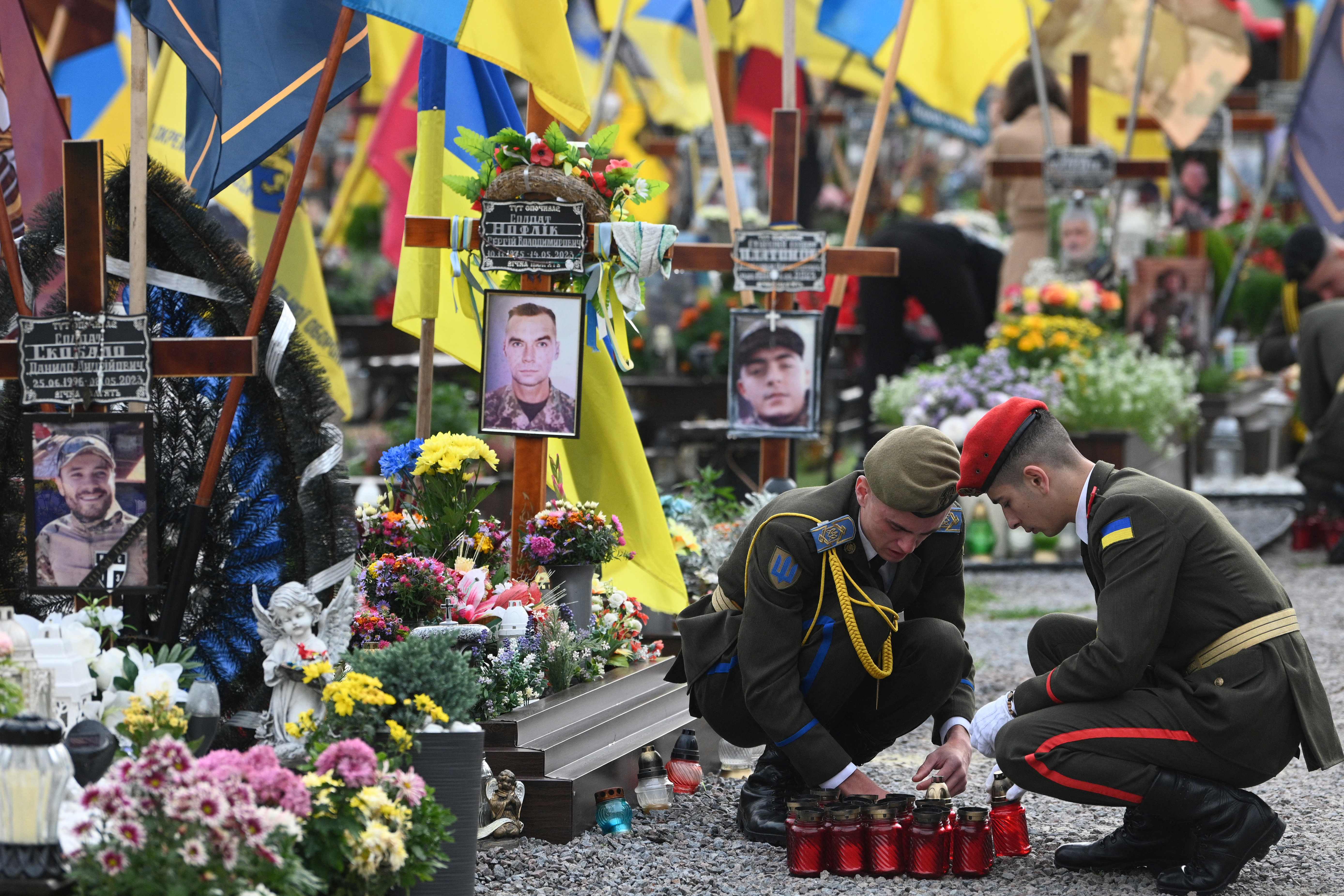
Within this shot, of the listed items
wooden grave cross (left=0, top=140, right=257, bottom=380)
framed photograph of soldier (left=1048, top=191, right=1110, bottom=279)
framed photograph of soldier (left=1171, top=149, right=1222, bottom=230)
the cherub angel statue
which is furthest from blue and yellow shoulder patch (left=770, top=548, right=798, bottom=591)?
framed photograph of soldier (left=1171, top=149, right=1222, bottom=230)

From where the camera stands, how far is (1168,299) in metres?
11.6

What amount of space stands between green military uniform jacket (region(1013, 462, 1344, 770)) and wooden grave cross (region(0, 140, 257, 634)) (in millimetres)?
2063

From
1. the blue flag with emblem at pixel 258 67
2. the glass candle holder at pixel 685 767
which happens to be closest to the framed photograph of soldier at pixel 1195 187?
the glass candle holder at pixel 685 767

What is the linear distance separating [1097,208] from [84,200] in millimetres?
8111

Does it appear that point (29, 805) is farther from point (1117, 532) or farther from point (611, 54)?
point (611, 54)

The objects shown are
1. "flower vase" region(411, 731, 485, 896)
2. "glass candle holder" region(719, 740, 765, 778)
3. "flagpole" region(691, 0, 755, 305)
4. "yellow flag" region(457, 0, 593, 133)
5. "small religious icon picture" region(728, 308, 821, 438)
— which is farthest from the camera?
"small religious icon picture" region(728, 308, 821, 438)

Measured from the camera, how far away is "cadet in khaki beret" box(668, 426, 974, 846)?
12.7ft

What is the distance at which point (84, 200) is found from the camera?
3.72 m

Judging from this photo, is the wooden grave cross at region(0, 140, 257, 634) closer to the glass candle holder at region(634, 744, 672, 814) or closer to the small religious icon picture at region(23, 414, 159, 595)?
the small religious icon picture at region(23, 414, 159, 595)

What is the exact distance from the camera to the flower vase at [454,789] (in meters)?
3.39

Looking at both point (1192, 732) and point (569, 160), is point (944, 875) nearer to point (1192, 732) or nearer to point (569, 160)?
point (1192, 732)

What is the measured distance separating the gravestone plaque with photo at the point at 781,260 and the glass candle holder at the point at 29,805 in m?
3.77

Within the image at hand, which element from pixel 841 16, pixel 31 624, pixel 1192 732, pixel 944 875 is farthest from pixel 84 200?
pixel 841 16

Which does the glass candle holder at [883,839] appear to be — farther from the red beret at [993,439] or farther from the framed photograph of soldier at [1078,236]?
the framed photograph of soldier at [1078,236]
